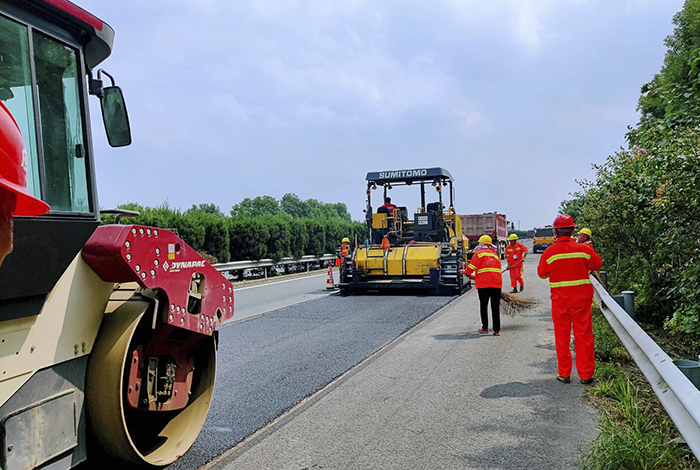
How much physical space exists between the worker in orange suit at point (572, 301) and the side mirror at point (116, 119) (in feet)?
13.9

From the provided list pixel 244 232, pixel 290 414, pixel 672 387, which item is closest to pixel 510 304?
pixel 290 414

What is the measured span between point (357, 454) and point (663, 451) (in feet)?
6.62

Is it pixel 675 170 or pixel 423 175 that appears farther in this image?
pixel 423 175

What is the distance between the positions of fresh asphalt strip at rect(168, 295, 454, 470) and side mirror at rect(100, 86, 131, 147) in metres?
2.25

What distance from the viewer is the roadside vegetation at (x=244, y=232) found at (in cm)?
1897

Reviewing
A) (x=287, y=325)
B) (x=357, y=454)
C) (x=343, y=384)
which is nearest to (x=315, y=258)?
(x=287, y=325)

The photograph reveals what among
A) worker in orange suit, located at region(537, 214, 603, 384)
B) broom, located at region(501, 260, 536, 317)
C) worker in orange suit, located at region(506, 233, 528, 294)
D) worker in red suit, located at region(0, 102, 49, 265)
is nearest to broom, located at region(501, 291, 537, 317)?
broom, located at region(501, 260, 536, 317)

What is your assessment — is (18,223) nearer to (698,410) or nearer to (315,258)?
(698,410)

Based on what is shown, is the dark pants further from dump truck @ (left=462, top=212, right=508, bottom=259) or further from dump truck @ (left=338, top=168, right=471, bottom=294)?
dump truck @ (left=462, top=212, right=508, bottom=259)

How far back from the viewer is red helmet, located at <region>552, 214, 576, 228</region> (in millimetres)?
6336

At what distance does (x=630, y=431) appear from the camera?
3982 mm

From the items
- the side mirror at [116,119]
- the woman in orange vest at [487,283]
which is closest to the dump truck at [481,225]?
the woman in orange vest at [487,283]

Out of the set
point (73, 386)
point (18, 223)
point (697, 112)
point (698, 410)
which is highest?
point (697, 112)

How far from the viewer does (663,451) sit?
363cm
